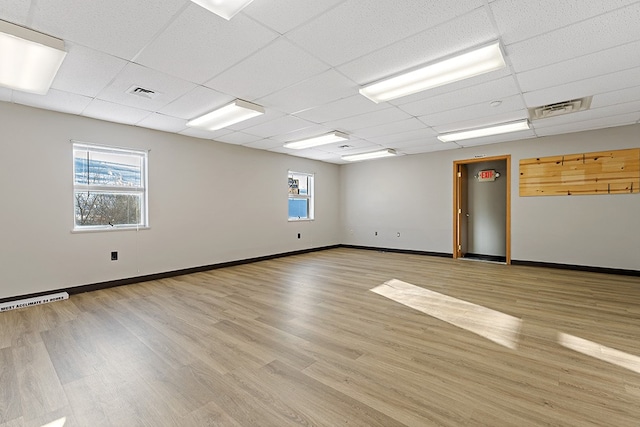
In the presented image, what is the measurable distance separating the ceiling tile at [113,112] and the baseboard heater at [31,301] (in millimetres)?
2463

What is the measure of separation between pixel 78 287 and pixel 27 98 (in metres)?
2.48

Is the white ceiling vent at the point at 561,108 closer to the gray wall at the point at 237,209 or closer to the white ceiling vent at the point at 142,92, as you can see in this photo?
the gray wall at the point at 237,209

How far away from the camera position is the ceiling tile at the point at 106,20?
1.92 meters

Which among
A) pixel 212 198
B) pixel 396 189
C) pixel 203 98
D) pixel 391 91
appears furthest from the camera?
pixel 396 189

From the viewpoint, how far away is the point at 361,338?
8.46 ft

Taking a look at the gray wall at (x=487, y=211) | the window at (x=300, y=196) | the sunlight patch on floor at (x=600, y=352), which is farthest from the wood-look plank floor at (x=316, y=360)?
the window at (x=300, y=196)

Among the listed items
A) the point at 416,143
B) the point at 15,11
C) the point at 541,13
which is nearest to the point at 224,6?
the point at 15,11

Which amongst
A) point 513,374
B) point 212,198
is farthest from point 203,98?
point 513,374

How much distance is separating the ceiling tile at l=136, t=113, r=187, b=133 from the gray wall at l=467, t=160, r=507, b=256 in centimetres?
657

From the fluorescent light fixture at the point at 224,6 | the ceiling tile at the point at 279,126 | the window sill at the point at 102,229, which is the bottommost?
the window sill at the point at 102,229

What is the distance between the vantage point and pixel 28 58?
7.98 ft

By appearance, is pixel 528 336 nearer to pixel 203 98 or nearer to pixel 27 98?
pixel 203 98

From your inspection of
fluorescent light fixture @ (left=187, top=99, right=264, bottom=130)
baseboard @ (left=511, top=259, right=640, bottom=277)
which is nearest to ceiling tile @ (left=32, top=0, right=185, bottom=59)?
fluorescent light fixture @ (left=187, top=99, right=264, bottom=130)

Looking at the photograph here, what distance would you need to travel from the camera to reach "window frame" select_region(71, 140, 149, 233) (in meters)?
4.10
